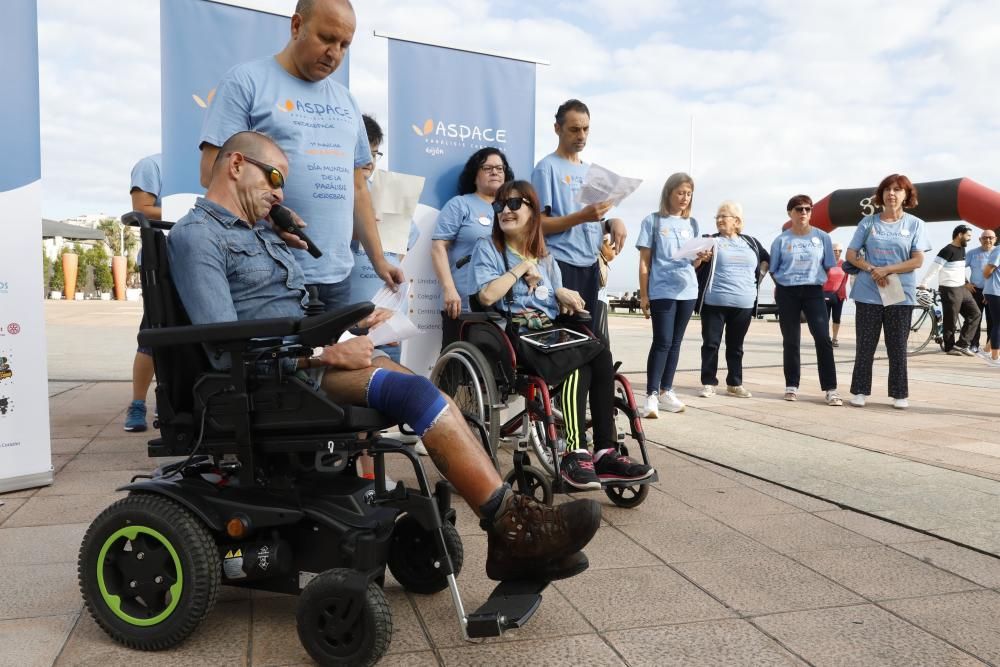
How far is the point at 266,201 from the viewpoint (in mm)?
2416

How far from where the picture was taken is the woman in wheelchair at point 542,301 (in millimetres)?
3377

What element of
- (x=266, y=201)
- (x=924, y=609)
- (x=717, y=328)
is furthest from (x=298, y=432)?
(x=717, y=328)

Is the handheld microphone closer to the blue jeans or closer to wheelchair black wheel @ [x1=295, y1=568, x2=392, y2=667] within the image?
wheelchair black wheel @ [x1=295, y1=568, x2=392, y2=667]

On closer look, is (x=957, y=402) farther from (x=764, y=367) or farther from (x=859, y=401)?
(x=764, y=367)

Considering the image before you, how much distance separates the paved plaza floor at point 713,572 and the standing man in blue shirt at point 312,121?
1.23m

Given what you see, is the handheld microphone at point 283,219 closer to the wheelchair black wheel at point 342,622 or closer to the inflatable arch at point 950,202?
the wheelchair black wheel at point 342,622

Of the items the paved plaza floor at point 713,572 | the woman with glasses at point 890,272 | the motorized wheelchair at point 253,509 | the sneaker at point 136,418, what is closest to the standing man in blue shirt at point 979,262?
the woman with glasses at point 890,272

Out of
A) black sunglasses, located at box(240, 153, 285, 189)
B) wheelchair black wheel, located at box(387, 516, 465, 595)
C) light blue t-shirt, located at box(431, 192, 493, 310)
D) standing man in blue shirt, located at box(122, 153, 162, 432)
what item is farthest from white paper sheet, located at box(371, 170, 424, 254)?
wheelchair black wheel, located at box(387, 516, 465, 595)

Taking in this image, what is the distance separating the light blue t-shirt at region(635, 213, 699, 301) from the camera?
625 cm

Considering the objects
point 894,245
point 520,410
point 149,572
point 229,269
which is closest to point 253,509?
point 149,572

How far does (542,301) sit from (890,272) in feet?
13.3

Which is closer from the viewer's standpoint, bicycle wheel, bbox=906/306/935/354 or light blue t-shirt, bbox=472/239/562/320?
light blue t-shirt, bbox=472/239/562/320

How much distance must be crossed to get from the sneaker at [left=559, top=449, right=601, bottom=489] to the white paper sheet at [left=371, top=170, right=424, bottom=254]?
6.50 ft

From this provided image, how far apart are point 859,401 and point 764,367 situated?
3307mm
